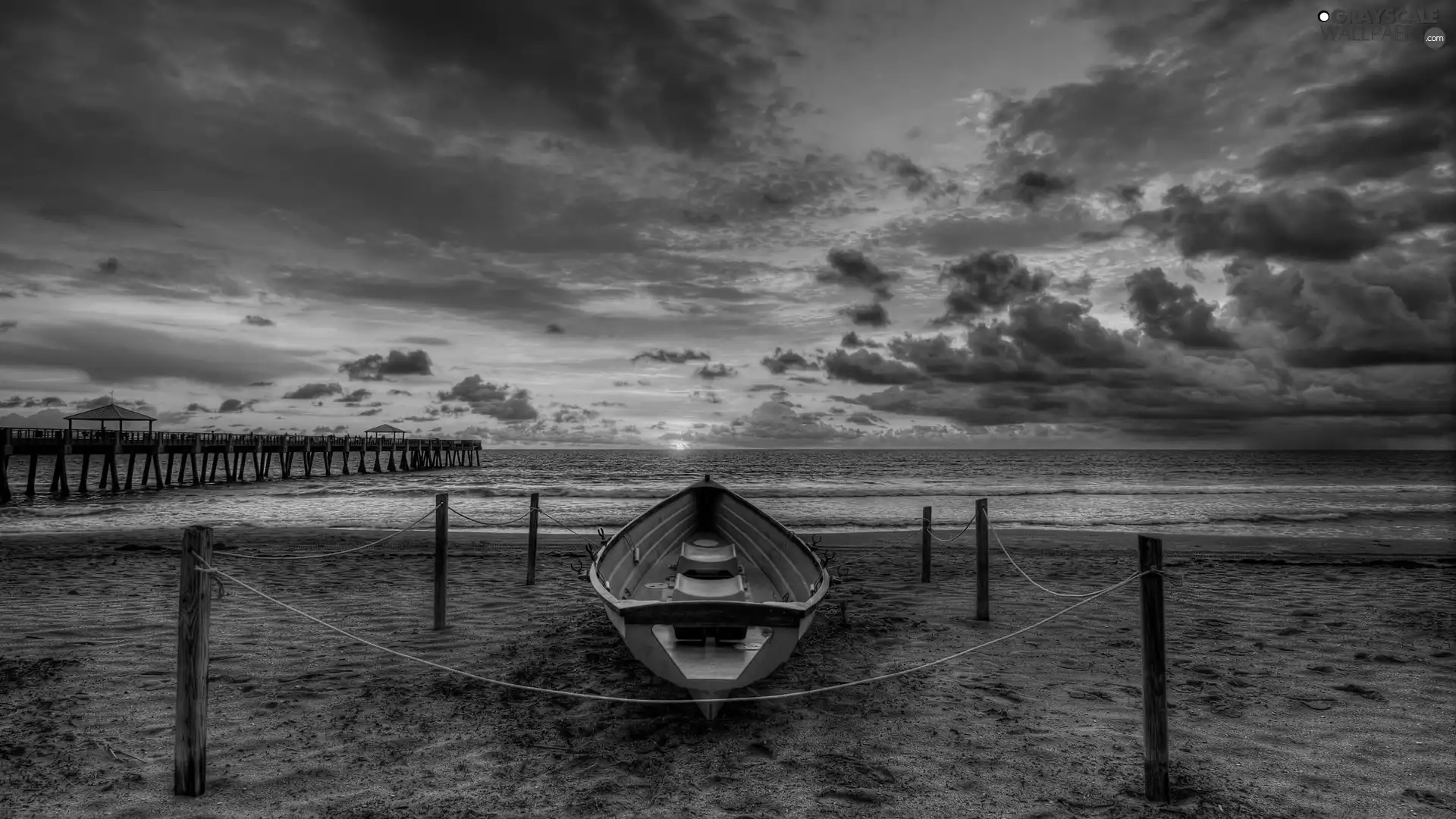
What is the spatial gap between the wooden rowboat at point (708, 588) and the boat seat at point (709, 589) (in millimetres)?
11

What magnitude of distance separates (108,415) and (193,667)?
42.1 meters

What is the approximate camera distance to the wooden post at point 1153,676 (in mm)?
3979

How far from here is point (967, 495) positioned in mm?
33500

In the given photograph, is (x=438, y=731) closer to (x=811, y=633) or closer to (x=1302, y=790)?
(x=811, y=633)

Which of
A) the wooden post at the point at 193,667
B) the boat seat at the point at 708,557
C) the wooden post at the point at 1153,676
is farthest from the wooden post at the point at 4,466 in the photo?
the wooden post at the point at 1153,676

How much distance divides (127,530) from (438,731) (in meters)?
18.6

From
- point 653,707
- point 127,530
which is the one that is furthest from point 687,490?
point 127,530

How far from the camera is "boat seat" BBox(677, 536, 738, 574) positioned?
7.90 metres

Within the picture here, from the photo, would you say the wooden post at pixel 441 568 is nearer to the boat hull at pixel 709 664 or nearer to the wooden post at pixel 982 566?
the boat hull at pixel 709 664

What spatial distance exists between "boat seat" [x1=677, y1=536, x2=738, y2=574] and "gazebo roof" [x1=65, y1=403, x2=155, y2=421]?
39.7 m

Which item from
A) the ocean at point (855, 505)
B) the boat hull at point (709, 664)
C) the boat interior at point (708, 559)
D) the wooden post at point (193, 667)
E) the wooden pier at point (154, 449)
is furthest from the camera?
the wooden pier at point (154, 449)

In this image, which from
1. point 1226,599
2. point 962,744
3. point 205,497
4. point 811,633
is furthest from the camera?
point 205,497

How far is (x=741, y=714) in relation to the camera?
216 inches

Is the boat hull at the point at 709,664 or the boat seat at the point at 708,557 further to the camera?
the boat seat at the point at 708,557
